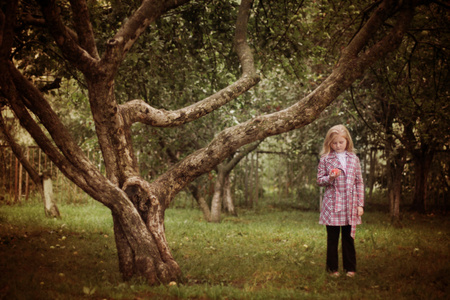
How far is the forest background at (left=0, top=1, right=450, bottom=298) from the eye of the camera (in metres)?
6.75

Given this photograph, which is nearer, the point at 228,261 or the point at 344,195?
the point at 344,195

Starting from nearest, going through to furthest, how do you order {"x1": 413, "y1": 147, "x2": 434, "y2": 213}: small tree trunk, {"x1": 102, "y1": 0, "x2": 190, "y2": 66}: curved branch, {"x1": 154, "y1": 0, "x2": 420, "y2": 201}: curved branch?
{"x1": 102, "y1": 0, "x2": 190, "y2": 66}: curved branch → {"x1": 154, "y1": 0, "x2": 420, "y2": 201}: curved branch → {"x1": 413, "y1": 147, "x2": 434, "y2": 213}: small tree trunk

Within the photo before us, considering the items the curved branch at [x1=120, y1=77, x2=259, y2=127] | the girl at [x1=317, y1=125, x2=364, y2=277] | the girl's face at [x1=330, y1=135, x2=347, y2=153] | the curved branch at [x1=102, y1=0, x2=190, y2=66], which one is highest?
the curved branch at [x1=102, y1=0, x2=190, y2=66]

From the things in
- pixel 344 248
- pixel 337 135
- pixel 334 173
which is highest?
pixel 337 135

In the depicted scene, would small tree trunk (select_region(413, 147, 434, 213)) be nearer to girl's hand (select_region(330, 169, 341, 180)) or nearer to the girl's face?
the girl's face

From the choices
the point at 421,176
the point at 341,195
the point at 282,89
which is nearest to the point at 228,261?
the point at 341,195

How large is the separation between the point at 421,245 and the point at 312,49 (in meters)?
4.04

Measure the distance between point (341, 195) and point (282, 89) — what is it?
276 inches

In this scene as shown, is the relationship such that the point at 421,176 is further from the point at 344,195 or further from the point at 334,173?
the point at 334,173

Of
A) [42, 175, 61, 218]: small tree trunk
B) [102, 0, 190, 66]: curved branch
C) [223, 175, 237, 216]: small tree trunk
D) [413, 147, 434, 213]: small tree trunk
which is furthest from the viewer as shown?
[413, 147, 434, 213]: small tree trunk

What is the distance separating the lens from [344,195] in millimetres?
4836

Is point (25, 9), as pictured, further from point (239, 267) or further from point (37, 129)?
point (239, 267)

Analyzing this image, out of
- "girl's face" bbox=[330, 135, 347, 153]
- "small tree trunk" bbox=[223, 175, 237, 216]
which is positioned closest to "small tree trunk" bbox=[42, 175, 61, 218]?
"small tree trunk" bbox=[223, 175, 237, 216]

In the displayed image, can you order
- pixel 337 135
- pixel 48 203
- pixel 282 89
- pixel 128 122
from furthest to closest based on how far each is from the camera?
pixel 282 89, pixel 48 203, pixel 337 135, pixel 128 122
